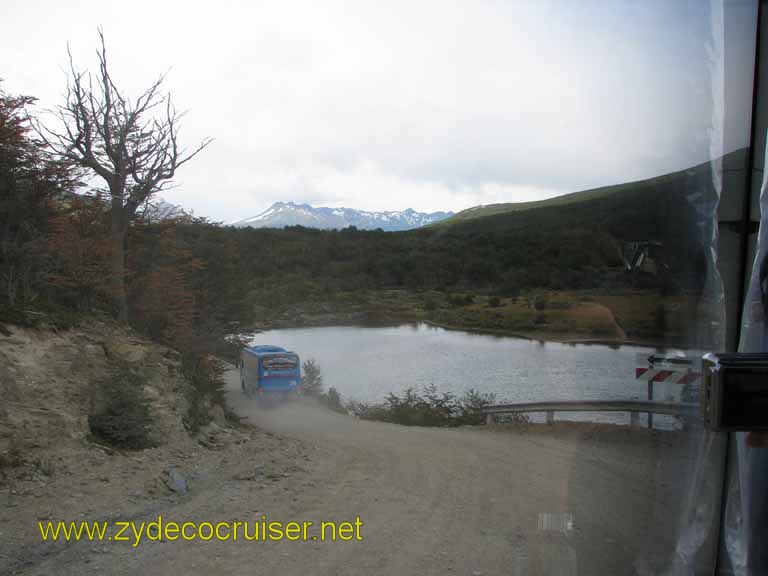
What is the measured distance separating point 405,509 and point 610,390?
5.46ft

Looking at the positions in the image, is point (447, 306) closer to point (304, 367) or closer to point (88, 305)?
point (304, 367)

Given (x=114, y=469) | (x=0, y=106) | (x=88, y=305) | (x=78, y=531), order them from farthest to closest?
(x=88, y=305), (x=0, y=106), (x=114, y=469), (x=78, y=531)

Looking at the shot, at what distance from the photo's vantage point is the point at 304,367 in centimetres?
718

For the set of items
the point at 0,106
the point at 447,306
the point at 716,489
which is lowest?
the point at 716,489

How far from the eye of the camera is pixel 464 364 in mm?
4926

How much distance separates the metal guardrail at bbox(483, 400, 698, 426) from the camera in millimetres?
2760

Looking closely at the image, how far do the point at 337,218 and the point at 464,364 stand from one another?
1.73 metres

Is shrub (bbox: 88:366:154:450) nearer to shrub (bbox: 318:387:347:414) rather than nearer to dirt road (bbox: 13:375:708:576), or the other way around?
dirt road (bbox: 13:375:708:576)

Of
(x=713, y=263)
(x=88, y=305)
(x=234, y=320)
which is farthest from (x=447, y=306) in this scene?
(x=88, y=305)

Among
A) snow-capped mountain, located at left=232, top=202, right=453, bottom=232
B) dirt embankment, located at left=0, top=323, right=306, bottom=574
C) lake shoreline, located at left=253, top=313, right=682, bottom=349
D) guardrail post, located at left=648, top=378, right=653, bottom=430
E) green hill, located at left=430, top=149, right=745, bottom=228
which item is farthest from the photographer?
snow-capped mountain, located at left=232, top=202, right=453, bottom=232

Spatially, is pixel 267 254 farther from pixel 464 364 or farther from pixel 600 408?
pixel 600 408

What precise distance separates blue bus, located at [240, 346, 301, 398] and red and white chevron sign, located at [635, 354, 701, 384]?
4860 mm

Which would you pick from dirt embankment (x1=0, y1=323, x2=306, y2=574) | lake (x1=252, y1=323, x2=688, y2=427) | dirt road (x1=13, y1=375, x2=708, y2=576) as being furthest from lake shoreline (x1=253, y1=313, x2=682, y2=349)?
dirt embankment (x1=0, y1=323, x2=306, y2=574)

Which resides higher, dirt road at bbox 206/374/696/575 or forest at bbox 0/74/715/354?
forest at bbox 0/74/715/354
